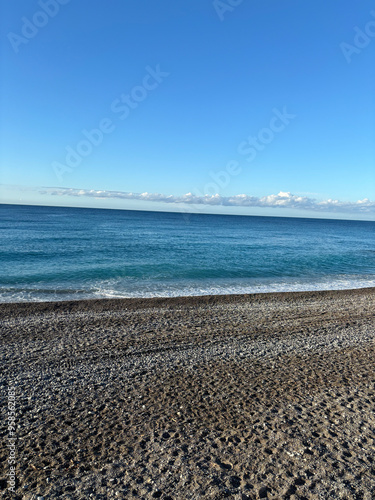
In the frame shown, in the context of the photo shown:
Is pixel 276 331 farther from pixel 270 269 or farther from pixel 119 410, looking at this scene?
pixel 270 269

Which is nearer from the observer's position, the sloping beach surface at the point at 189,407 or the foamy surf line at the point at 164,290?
the sloping beach surface at the point at 189,407

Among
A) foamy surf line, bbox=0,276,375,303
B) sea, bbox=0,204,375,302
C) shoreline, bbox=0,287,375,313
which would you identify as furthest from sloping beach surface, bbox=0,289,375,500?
sea, bbox=0,204,375,302

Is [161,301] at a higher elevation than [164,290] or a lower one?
higher

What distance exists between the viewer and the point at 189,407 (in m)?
7.31

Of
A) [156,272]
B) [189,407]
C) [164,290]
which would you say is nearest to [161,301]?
[164,290]

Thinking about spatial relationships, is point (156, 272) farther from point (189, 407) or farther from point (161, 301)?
point (189, 407)

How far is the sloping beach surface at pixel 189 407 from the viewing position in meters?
5.27

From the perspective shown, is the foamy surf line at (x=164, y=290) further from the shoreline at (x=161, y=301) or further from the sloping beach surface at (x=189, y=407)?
the sloping beach surface at (x=189, y=407)

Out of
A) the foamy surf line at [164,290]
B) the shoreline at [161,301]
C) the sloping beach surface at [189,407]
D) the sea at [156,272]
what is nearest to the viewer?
the sloping beach surface at [189,407]

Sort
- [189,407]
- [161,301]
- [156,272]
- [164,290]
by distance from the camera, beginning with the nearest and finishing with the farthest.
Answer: [189,407] < [161,301] < [164,290] < [156,272]

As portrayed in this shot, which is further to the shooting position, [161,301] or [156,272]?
[156,272]

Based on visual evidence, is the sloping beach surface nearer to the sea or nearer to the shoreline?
the shoreline

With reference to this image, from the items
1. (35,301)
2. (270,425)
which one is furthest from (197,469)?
(35,301)

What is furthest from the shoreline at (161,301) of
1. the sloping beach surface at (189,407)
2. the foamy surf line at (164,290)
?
the sloping beach surface at (189,407)
